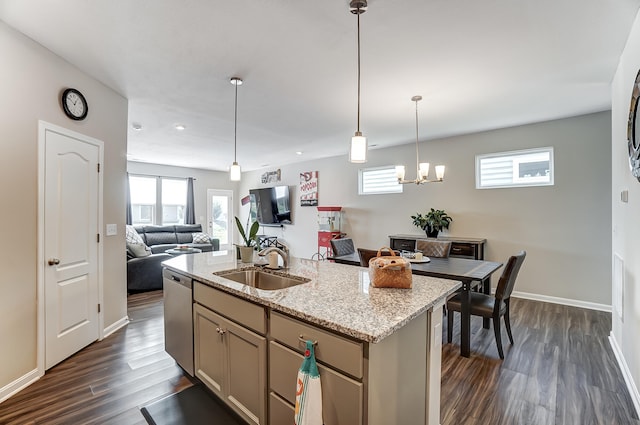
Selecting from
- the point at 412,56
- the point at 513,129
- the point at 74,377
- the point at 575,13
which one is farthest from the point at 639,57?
the point at 74,377

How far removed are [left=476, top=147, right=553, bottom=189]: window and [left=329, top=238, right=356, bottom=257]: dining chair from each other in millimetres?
2407

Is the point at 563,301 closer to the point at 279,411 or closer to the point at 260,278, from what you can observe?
the point at 260,278

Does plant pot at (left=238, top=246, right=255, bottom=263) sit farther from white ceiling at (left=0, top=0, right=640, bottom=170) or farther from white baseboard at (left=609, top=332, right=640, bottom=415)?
white baseboard at (left=609, top=332, right=640, bottom=415)

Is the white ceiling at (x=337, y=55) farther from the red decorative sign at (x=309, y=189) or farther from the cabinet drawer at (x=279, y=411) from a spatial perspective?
the red decorative sign at (x=309, y=189)

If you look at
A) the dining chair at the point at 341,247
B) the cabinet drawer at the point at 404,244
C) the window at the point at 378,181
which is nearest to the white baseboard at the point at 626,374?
Result: the cabinet drawer at the point at 404,244

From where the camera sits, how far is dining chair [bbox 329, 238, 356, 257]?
4094 mm

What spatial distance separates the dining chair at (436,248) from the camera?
3763 millimetres

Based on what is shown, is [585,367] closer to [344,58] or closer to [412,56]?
[412,56]

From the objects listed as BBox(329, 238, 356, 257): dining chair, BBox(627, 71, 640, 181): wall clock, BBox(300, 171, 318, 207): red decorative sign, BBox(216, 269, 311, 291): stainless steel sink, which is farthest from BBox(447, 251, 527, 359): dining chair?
BBox(300, 171, 318, 207): red decorative sign

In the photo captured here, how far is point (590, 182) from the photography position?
3.96m

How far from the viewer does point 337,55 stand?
250 cm

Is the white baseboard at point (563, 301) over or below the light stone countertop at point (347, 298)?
below

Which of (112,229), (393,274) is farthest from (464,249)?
(112,229)

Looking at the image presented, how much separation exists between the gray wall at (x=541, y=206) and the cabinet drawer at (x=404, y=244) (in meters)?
0.48
